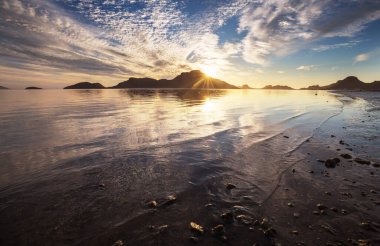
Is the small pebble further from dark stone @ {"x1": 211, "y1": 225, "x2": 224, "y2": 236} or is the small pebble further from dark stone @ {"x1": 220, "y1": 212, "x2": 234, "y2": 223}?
dark stone @ {"x1": 220, "y1": 212, "x2": 234, "y2": 223}

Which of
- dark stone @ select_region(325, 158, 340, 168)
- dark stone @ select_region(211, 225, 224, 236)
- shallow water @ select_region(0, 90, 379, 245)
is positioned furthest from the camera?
dark stone @ select_region(325, 158, 340, 168)

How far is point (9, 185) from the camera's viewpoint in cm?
836

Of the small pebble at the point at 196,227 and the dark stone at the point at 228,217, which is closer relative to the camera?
the small pebble at the point at 196,227

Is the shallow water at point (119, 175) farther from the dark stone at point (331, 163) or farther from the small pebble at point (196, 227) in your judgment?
the dark stone at point (331, 163)

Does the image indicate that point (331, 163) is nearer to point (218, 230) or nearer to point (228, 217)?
point (228, 217)

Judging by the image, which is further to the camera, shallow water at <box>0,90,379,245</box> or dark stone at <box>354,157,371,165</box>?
dark stone at <box>354,157,371,165</box>

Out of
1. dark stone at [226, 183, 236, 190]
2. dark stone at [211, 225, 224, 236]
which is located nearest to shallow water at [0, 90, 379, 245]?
dark stone at [226, 183, 236, 190]

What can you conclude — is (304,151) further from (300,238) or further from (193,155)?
(300,238)

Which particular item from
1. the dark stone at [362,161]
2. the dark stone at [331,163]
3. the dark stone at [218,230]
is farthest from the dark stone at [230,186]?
the dark stone at [362,161]

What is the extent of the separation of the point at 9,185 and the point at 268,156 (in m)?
12.4

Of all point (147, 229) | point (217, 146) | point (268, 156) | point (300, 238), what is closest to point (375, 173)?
point (268, 156)

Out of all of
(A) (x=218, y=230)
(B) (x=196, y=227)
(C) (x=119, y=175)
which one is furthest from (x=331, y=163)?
(C) (x=119, y=175)

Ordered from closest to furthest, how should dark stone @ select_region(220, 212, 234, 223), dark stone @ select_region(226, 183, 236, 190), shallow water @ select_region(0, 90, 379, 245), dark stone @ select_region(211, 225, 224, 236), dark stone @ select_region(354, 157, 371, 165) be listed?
dark stone @ select_region(211, 225, 224, 236) → shallow water @ select_region(0, 90, 379, 245) → dark stone @ select_region(220, 212, 234, 223) → dark stone @ select_region(226, 183, 236, 190) → dark stone @ select_region(354, 157, 371, 165)

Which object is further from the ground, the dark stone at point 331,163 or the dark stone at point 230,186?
the dark stone at point 331,163
